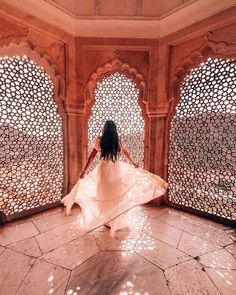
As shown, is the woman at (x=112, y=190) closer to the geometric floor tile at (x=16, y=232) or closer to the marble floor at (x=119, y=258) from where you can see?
the marble floor at (x=119, y=258)

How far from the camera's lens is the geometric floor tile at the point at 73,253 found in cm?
240

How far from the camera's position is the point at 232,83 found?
332 cm

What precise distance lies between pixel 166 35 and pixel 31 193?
4035mm

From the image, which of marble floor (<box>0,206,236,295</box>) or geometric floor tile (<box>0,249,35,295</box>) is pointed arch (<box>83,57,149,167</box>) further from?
geometric floor tile (<box>0,249,35,295</box>)

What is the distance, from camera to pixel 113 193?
3.08 meters

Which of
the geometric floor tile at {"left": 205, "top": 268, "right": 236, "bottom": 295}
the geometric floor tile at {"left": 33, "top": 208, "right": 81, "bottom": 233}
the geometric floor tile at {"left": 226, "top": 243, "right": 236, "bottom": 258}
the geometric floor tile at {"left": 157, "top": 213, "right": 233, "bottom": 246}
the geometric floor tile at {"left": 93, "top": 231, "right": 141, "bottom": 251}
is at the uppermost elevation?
the geometric floor tile at {"left": 205, "top": 268, "right": 236, "bottom": 295}

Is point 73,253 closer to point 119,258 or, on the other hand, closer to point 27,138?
point 119,258

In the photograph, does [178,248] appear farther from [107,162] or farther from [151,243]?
[107,162]

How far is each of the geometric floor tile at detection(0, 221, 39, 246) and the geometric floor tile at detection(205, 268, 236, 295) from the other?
98.7 inches

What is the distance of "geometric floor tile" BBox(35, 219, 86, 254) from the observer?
276 centimetres

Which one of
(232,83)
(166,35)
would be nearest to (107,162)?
(232,83)

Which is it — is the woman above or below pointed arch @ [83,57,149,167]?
below

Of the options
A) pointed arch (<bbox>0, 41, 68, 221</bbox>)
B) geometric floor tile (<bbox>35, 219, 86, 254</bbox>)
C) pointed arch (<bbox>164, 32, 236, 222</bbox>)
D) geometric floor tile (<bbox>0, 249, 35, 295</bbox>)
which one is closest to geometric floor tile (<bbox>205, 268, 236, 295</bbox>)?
pointed arch (<bbox>164, 32, 236, 222</bbox>)

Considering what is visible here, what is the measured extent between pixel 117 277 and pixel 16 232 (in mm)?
1871
